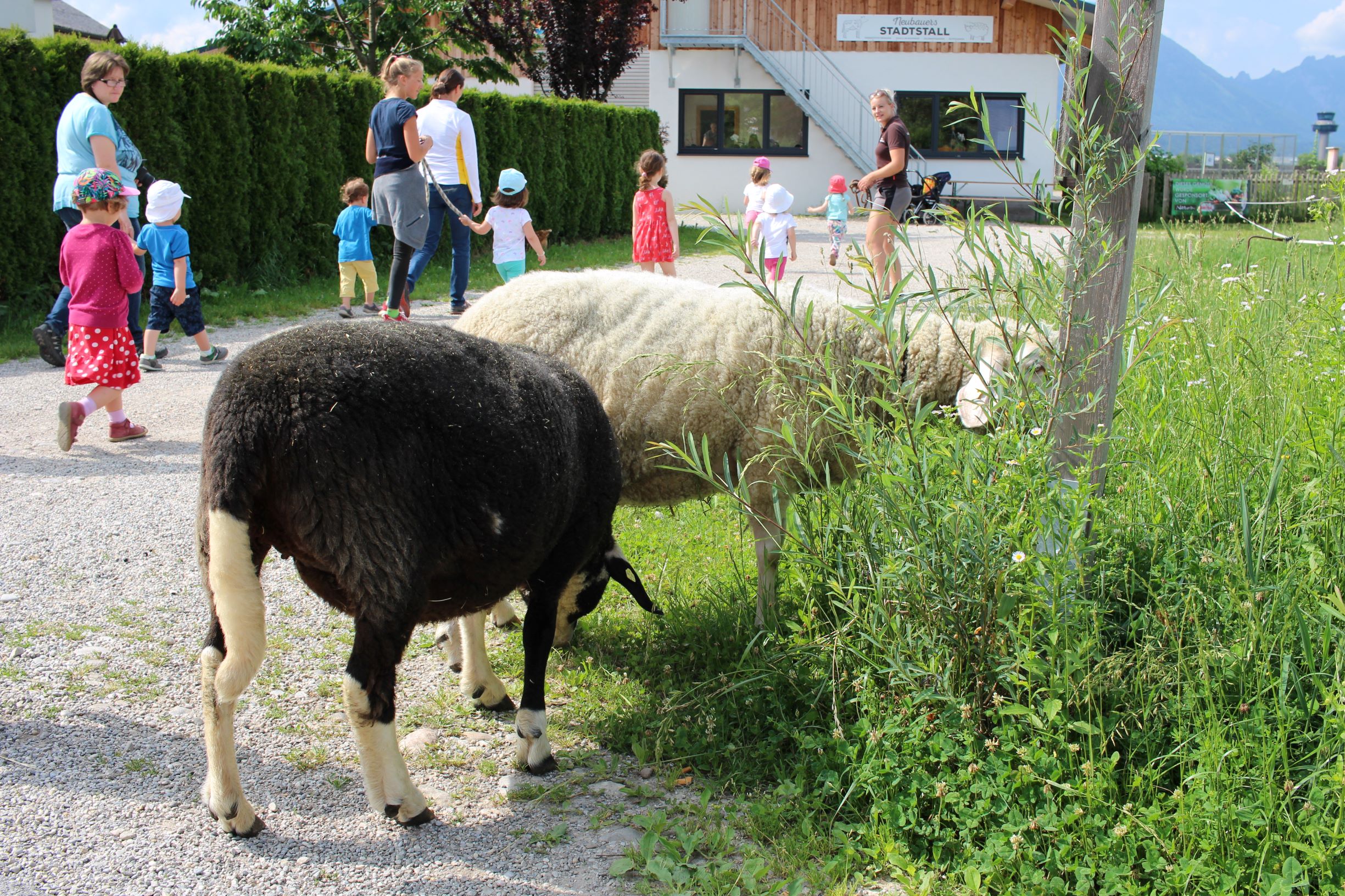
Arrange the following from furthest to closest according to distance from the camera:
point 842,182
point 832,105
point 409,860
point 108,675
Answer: point 832,105
point 842,182
point 108,675
point 409,860

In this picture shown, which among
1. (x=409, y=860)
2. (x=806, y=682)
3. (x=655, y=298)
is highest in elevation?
(x=655, y=298)

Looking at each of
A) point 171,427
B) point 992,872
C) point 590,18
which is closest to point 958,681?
point 992,872

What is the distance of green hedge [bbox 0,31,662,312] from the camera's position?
10.1 metres

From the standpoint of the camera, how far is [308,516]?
261cm

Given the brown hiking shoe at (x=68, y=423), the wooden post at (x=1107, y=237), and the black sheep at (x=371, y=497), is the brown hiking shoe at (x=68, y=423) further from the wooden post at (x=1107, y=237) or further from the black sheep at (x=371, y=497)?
the wooden post at (x=1107, y=237)

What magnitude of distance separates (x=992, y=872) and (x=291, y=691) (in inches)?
96.7

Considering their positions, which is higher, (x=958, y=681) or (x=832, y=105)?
(x=832, y=105)

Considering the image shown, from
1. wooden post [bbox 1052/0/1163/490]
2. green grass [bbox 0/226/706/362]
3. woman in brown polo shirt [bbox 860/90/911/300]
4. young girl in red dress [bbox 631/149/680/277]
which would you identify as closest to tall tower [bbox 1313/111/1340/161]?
green grass [bbox 0/226/706/362]

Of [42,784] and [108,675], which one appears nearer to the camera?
[42,784]

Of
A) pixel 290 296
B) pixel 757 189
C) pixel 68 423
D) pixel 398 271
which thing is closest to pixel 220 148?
pixel 290 296

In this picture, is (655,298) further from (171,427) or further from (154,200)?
(154,200)

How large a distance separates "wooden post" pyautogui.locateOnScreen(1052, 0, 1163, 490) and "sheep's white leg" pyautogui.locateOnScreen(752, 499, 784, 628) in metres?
1.19

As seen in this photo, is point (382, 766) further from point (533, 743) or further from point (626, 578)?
point (626, 578)

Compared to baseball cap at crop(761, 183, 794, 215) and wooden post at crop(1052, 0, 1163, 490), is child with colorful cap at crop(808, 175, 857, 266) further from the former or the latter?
wooden post at crop(1052, 0, 1163, 490)
